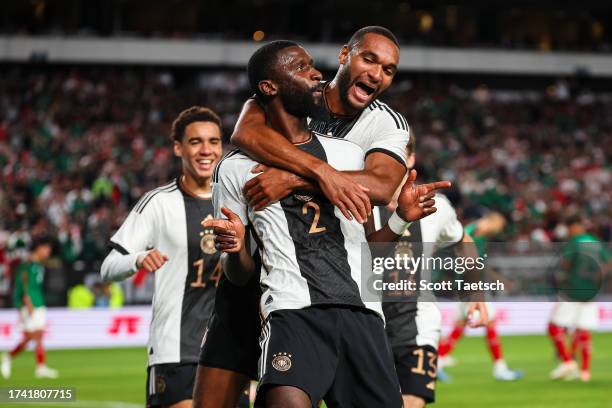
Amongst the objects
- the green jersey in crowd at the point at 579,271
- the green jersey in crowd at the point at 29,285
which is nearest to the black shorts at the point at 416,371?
the green jersey in crowd at the point at 579,271

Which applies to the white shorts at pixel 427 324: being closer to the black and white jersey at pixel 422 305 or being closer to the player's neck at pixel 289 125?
the black and white jersey at pixel 422 305

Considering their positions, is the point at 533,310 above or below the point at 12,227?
below

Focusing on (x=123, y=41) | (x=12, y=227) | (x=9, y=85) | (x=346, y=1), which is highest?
(x=346, y=1)

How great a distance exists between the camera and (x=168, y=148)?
27859mm

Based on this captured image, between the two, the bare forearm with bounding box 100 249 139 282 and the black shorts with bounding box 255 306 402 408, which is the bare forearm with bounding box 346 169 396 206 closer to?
the black shorts with bounding box 255 306 402 408

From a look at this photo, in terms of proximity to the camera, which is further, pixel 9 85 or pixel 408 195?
pixel 9 85

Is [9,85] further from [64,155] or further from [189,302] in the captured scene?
[189,302]

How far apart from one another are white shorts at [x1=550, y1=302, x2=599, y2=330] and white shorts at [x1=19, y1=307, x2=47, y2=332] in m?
7.32

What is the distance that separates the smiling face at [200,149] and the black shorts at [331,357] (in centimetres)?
238

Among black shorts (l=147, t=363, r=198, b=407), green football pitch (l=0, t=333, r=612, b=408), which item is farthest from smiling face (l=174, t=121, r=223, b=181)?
green football pitch (l=0, t=333, r=612, b=408)

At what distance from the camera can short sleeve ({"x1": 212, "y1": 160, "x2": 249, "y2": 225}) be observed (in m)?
4.68

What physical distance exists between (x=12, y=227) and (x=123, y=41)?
17.0m

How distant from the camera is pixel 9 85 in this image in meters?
31.5

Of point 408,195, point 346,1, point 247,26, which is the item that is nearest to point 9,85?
point 247,26
